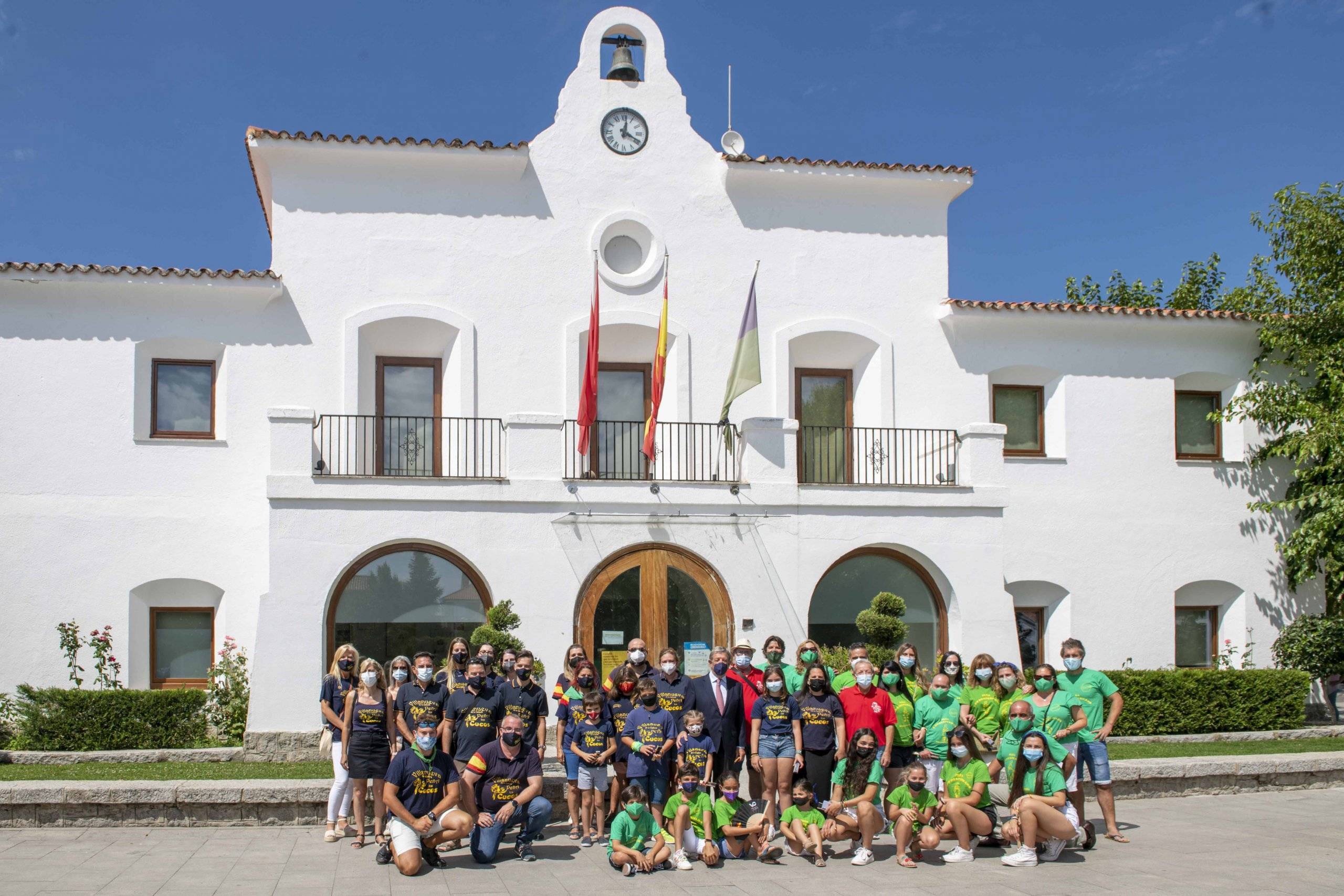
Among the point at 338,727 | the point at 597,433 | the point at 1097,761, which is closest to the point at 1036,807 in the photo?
the point at 1097,761

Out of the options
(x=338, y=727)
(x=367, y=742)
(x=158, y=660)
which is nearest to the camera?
(x=367, y=742)

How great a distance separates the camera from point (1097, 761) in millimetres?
11289

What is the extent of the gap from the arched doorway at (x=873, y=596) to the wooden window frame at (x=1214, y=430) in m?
5.19

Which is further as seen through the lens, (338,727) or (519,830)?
(338,727)

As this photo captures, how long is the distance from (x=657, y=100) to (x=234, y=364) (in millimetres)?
7448

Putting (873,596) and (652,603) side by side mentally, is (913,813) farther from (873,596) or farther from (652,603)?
(873,596)

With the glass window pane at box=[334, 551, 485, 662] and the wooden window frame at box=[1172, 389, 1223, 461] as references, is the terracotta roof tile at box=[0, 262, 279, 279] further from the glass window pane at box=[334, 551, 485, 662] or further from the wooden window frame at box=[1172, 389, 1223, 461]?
the wooden window frame at box=[1172, 389, 1223, 461]

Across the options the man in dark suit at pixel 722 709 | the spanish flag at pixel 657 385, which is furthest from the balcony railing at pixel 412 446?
the man in dark suit at pixel 722 709

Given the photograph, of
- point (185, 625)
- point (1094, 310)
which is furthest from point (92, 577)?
point (1094, 310)

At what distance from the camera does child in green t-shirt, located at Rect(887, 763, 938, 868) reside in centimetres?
1023

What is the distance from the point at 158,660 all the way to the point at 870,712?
10700mm

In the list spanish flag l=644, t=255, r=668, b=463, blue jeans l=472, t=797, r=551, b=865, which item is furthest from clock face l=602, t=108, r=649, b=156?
blue jeans l=472, t=797, r=551, b=865

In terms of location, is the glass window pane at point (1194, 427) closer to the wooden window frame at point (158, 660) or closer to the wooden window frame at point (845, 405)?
the wooden window frame at point (845, 405)

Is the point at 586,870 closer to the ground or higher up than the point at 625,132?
closer to the ground
